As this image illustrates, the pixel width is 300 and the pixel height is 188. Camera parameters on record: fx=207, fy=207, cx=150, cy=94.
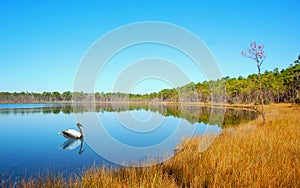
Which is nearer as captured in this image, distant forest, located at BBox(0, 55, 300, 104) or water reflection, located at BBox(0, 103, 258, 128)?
water reflection, located at BBox(0, 103, 258, 128)

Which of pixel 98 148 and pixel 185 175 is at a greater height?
pixel 185 175

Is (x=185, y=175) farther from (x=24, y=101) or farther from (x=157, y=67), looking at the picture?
(x=24, y=101)

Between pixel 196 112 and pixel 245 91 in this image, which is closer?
pixel 196 112

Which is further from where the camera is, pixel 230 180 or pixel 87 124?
pixel 87 124

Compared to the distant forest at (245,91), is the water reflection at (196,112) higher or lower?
lower

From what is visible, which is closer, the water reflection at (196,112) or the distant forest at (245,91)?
the water reflection at (196,112)

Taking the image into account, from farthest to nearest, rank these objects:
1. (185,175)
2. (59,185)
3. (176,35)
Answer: (176,35)
(185,175)
(59,185)

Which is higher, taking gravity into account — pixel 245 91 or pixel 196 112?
pixel 245 91

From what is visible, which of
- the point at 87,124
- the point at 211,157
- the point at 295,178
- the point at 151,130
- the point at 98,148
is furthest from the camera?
the point at 87,124

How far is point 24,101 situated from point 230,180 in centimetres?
13084

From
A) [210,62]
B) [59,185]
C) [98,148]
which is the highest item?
[210,62]

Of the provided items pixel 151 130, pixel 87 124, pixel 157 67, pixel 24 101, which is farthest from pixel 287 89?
pixel 24 101

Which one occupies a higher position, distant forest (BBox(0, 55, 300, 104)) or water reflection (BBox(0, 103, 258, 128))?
distant forest (BBox(0, 55, 300, 104))

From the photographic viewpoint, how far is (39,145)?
477 inches
